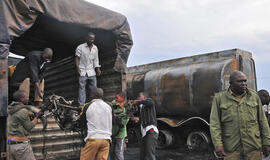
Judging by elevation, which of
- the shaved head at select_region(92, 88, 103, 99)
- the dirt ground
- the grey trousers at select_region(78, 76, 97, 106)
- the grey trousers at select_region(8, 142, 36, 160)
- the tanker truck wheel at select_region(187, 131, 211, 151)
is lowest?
the dirt ground

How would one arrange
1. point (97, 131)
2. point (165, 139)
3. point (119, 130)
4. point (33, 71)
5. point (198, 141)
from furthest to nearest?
point (165, 139) < point (198, 141) < point (119, 130) < point (33, 71) < point (97, 131)

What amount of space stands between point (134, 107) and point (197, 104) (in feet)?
11.5

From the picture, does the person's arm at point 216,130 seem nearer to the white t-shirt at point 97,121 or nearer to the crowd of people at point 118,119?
the crowd of people at point 118,119

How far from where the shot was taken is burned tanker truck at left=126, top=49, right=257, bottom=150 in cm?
805

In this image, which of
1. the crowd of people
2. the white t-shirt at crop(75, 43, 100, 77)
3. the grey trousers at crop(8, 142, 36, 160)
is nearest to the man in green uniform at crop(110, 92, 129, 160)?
the crowd of people

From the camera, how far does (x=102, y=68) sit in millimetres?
6133

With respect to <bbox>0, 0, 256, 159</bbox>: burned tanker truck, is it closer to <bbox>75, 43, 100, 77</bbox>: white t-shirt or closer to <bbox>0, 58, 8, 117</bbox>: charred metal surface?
<bbox>0, 58, 8, 117</bbox>: charred metal surface

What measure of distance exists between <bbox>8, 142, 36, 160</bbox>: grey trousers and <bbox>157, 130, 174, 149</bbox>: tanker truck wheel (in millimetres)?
5939

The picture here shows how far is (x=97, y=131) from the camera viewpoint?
148 inches

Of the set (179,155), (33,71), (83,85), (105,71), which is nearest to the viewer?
(33,71)

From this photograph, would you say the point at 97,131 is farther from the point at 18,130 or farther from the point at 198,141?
the point at 198,141

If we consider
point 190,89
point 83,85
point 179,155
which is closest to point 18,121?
point 83,85

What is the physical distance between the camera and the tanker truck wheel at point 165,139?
8959mm

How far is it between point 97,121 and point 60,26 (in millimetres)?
2556
